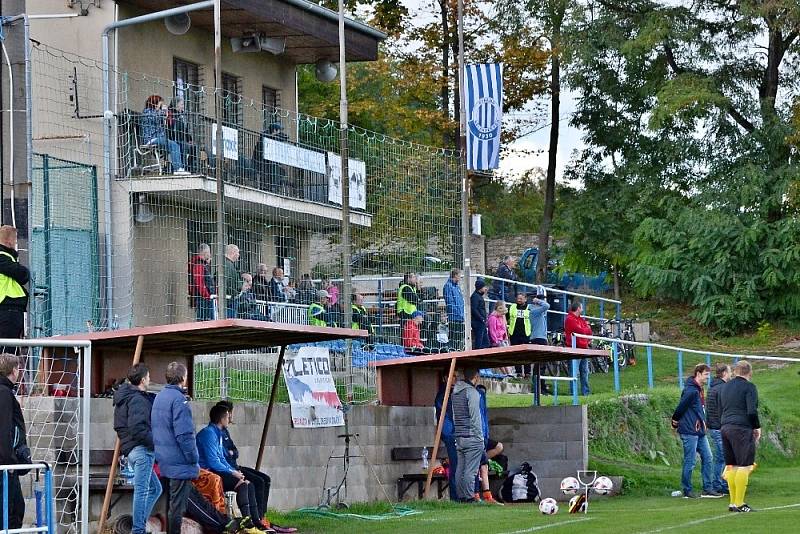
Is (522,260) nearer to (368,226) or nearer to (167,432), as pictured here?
(368,226)

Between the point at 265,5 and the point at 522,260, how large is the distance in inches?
852

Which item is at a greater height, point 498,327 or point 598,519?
point 498,327

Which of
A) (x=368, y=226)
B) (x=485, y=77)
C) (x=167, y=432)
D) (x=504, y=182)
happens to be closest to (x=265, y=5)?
(x=485, y=77)

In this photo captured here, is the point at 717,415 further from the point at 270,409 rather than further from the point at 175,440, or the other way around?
the point at 175,440

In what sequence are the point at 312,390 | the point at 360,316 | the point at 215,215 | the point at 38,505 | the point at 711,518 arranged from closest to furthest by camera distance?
the point at 38,505 → the point at 711,518 → the point at 312,390 → the point at 215,215 → the point at 360,316

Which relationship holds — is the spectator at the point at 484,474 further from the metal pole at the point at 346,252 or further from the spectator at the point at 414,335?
the spectator at the point at 414,335

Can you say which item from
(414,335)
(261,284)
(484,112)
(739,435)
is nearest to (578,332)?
(484,112)

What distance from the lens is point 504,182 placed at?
50375mm

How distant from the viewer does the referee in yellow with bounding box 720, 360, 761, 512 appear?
59.7ft

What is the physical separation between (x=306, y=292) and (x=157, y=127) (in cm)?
319

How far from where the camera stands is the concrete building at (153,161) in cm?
1933

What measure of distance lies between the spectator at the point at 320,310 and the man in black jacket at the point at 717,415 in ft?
18.0

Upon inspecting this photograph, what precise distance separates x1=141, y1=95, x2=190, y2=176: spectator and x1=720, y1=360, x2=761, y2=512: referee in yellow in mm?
8761

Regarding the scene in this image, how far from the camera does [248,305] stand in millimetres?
20984
